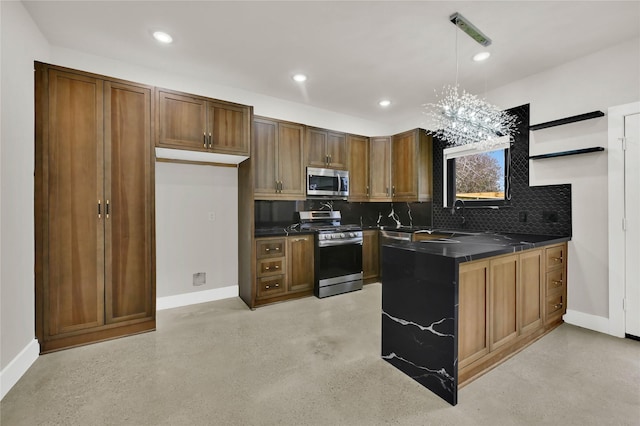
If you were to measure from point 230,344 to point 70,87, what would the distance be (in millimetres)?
2690

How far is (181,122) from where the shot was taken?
3.03 meters

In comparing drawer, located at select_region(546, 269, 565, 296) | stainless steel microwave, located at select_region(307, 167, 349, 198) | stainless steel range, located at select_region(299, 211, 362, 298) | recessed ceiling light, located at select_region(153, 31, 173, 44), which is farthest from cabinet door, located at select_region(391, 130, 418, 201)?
recessed ceiling light, located at select_region(153, 31, 173, 44)

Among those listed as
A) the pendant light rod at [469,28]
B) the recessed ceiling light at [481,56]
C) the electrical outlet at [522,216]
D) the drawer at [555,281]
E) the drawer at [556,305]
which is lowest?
the drawer at [556,305]

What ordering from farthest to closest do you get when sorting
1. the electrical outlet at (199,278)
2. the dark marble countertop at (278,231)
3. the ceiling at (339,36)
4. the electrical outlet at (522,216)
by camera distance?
the electrical outlet at (199,278)
the dark marble countertop at (278,231)
the electrical outlet at (522,216)
the ceiling at (339,36)

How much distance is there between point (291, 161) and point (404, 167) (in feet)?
6.10

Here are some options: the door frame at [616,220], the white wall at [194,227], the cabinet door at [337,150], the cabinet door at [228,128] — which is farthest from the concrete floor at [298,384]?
the cabinet door at [337,150]

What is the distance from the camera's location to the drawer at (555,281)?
2.79 metres

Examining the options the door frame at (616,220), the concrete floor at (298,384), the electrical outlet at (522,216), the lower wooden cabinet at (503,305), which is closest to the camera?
the concrete floor at (298,384)

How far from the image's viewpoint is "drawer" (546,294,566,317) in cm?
281

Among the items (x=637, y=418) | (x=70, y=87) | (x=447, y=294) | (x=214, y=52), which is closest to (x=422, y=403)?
(x=447, y=294)

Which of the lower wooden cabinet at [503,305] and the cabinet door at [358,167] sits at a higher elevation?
the cabinet door at [358,167]

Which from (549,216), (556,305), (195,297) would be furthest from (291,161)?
(556,305)

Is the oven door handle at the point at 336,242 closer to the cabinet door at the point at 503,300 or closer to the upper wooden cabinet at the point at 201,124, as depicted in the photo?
the upper wooden cabinet at the point at 201,124

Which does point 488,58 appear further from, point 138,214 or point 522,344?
point 138,214
